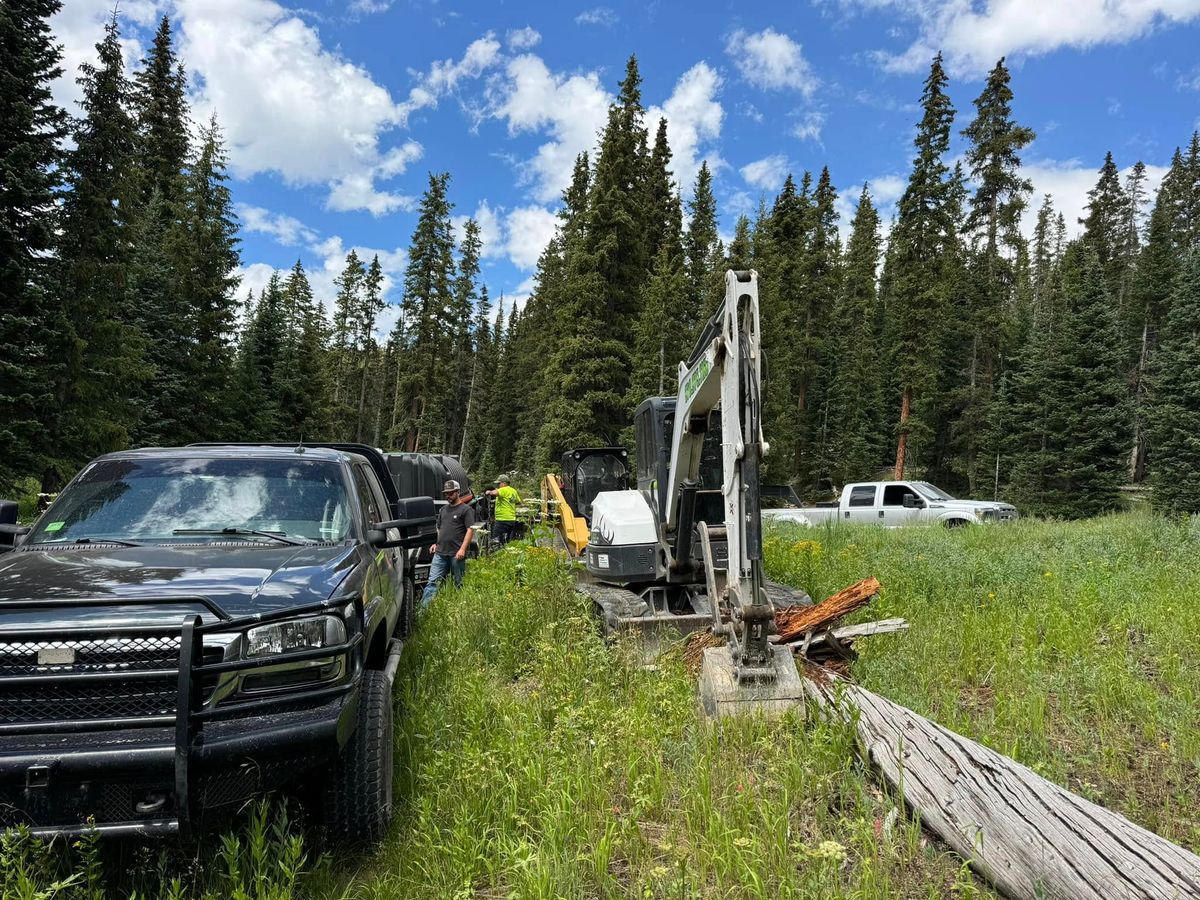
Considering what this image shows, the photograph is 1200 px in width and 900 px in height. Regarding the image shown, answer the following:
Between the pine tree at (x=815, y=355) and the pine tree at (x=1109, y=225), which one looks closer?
the pine tree at (x=815, y=355)

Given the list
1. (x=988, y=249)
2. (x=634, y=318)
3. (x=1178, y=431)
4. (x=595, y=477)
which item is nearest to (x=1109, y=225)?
(x=988, y=249)

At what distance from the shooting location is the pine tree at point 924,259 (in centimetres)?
3052

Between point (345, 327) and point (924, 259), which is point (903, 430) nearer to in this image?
point (924, 259)

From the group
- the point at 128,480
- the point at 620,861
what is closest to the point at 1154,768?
the point at 620,861

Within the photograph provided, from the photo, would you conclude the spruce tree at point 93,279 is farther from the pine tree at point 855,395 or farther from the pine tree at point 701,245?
the pine tree at point 855,395

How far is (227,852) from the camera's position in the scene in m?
2.90

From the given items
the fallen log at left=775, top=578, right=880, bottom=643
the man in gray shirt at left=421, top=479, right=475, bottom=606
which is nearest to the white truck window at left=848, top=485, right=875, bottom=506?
the man in gray shirt at left=421, top=479, right=475, bottom=606

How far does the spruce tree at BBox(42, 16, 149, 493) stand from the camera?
1795 centimetres

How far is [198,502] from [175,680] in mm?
1841

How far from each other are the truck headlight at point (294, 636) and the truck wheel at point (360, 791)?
0.48 metres

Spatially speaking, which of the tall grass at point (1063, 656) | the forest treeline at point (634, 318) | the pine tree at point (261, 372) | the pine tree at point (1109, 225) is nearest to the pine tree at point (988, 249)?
the forest treeline at point (634, 318)

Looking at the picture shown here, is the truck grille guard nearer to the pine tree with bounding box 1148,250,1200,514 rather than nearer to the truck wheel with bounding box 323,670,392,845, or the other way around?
the truck wheel with bounding box 323,670,392,845

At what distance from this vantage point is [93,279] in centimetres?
1864

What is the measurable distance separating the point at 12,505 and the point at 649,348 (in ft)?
92.7
